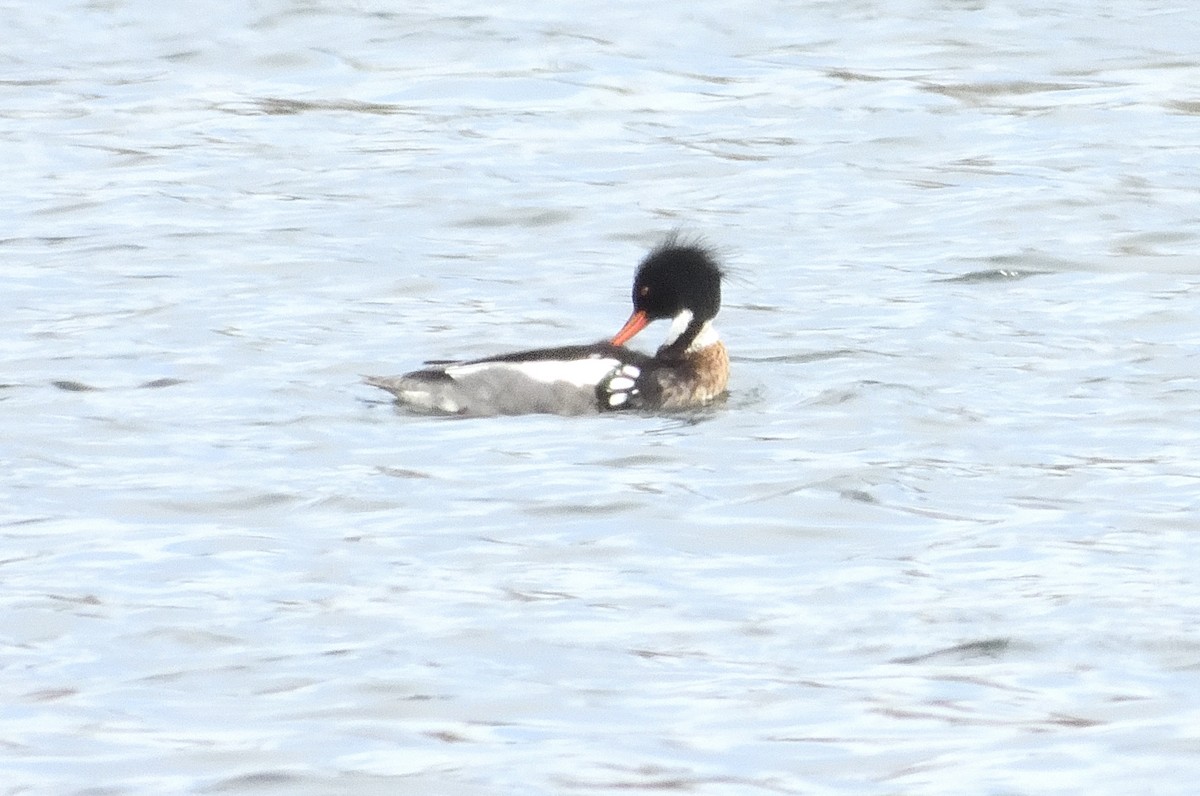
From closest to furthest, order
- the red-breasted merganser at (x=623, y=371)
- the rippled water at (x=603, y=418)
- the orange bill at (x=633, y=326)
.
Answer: the rippled water at (x=603, y=418) < the red-breasted merganser at (x=623, y=371) < the orange bill at (x=633, y=326)

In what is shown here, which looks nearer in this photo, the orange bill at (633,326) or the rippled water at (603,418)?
the rippled water at (603,418)

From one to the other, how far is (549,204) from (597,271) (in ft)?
5.62

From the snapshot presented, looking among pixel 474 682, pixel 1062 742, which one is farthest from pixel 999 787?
pixel 474 682

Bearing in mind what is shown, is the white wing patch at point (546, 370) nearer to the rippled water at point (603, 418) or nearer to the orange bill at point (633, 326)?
the rippled water at point (603, 418)

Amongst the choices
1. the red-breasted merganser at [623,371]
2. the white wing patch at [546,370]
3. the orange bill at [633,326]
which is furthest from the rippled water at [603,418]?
the orange bill at [633,326]

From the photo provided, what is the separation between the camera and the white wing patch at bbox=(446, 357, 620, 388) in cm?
1107

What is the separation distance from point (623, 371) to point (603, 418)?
1.00 feet

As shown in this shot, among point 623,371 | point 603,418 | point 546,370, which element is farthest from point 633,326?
point 546,370

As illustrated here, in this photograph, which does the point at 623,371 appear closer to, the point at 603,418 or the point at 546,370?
the point at 603,418

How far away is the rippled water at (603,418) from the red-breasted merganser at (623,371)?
0.17m

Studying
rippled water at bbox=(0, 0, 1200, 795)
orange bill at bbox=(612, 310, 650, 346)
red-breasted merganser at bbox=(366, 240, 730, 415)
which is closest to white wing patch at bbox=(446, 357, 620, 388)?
red-breasted merganser at bbox=(366, 240, 730, 415)

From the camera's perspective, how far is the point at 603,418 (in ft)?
36.9

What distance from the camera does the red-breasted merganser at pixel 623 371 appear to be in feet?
36.2

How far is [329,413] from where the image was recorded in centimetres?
1102
